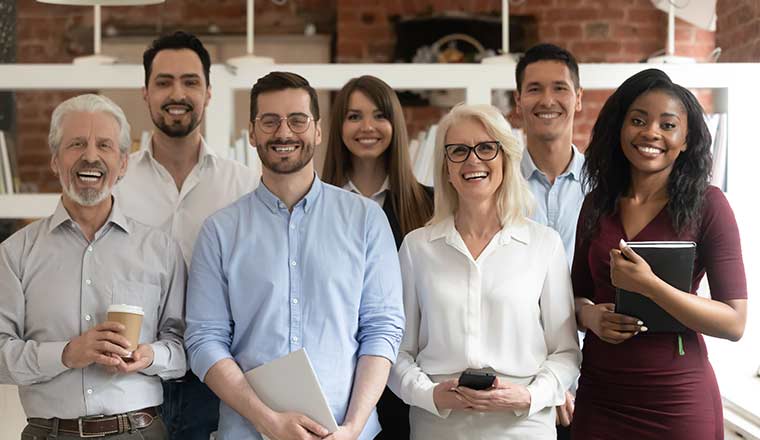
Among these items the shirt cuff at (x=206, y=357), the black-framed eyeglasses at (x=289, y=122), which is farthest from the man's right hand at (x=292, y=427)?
the black-framed eyeglasses at (x=289, y=122)

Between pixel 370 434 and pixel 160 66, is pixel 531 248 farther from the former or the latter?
pixel 160 66

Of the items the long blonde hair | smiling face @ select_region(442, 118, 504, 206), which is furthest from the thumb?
the long blonde hair

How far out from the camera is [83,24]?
6.53 m

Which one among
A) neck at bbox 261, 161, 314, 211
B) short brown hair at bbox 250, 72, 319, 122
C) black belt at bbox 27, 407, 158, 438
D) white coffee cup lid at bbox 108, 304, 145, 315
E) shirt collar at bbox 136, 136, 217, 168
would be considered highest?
short brown hair at bbox 250, 72, 319, 122

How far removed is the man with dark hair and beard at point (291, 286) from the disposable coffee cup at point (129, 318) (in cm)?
14

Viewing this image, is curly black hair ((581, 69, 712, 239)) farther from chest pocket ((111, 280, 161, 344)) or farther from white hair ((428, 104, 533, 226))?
chest pocket ((111, 280, 161, 344))

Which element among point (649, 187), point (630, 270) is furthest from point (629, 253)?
point (649, 187)

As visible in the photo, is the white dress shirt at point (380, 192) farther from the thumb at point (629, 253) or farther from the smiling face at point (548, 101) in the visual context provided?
the thumb at point (629, 253)

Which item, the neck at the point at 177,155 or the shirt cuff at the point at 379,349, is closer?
the shirt cuff at the point at 379,349

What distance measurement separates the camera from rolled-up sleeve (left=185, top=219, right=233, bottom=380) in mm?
2145

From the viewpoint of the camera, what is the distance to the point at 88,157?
7.27ft

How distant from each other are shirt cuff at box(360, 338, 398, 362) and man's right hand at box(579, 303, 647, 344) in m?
0.48

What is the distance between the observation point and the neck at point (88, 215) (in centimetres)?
224

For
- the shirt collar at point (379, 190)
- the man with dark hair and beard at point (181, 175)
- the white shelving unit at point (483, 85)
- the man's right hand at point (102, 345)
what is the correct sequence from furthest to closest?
1. the white shelving unit at point (483, 85)
2. the shirt collar at point (379, 190)
3. the man with dark hair and beard at point (181, 175)
4. the man's right hand at point (102, 345)
